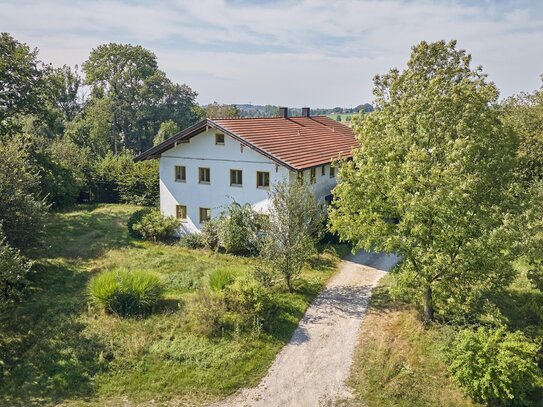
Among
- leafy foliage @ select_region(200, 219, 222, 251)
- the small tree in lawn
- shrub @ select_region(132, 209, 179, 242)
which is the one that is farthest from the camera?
shrub @ select_region(132, 209, 179, 242)

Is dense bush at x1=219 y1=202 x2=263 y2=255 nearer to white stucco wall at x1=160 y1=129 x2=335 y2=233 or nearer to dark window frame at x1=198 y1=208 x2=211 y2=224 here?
white stucco wall at x1=160 y1=129 x2=335 y2=233

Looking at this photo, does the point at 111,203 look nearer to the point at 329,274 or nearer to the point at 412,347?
the point at 329,274

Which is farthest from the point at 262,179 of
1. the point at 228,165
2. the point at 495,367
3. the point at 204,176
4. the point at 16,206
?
the point at 495,367

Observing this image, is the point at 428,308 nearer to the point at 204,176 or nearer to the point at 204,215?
the point at 204,215

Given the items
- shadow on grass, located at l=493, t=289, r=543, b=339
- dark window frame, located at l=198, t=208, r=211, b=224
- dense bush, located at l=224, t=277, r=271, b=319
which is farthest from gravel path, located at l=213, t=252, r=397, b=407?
dark window frame, located at l=198, t=208, r=211, b=224

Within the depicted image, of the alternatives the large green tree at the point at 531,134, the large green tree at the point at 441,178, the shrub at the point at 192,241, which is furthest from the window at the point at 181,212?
the large green tree at the point at 531,134

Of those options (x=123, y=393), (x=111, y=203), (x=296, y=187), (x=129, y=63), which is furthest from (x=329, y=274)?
(x=129, y=63)

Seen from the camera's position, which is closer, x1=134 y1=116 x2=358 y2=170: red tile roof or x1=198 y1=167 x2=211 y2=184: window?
x1=134 y1=116 x2=358 y2=170: red tile roof
